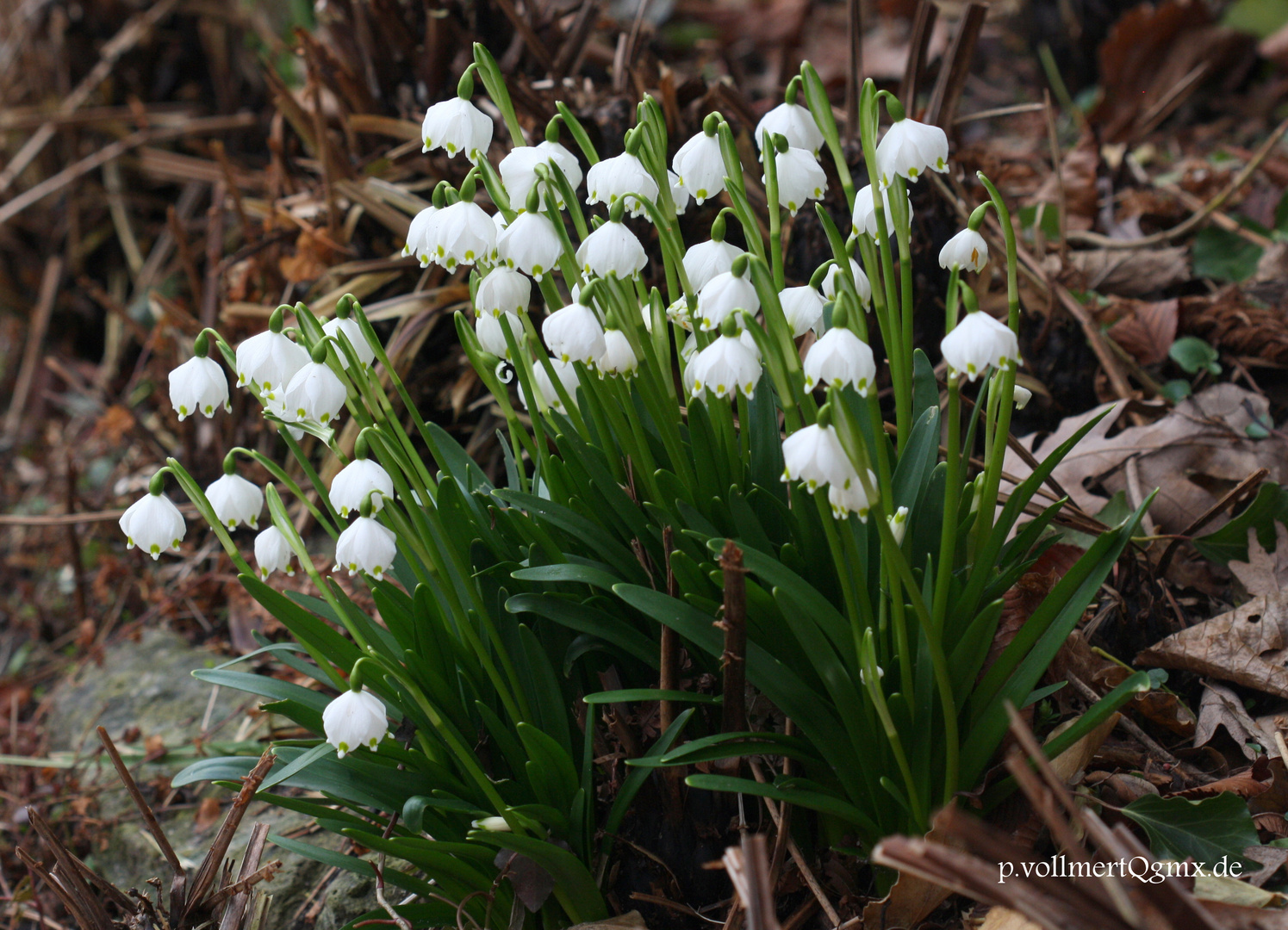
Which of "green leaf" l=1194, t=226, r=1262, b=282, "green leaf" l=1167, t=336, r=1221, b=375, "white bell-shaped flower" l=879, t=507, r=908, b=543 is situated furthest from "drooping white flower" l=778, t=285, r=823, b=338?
"green leaf" l=1194, t=226, r=1262, b=282

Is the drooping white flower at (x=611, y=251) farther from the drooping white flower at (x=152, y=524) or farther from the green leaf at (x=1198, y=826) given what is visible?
the green leaf at (x=1198, y=826)

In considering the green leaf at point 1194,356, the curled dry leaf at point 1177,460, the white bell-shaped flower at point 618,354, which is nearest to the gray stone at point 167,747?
the white bell-shaped flower at point 618,354

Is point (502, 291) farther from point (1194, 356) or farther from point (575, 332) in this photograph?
point (1194, 356)

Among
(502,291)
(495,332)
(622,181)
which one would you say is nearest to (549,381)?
(495,332)

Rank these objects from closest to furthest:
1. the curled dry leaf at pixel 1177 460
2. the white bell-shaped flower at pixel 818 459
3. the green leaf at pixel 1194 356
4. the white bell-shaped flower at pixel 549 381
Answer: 1. the white bell-shaped flower at pixel 818 459
2. the white bell-shaped flower at pixel 549 381
3. the curled dry leaf at pixel 1177 460
4. the green leaf at pixel 1194 356

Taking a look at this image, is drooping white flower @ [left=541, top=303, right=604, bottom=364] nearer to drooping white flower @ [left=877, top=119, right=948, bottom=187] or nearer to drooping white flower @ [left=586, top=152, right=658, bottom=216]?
drooping white flower @ [left=586, top=152, right=658, bottom=216]

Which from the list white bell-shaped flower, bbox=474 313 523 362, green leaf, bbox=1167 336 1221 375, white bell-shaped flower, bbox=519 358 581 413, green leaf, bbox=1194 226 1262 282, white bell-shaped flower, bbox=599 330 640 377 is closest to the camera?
white bell-shaped flower, bbox=599 330 640 377

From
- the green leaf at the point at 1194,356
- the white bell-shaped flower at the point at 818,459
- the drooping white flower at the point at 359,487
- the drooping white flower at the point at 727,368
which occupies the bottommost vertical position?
the green leaf at the point at 1194,356

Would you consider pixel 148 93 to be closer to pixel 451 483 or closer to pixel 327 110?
pixel 327 110
